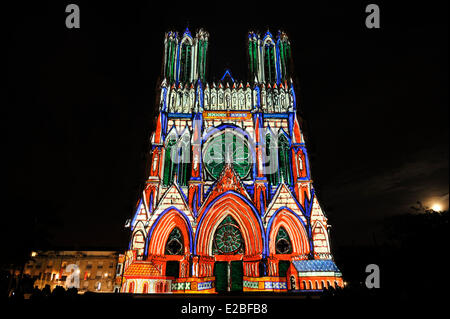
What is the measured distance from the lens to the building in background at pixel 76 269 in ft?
146

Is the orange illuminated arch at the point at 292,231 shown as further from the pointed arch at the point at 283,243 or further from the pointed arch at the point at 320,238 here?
the pointed arch at the point at 320,238

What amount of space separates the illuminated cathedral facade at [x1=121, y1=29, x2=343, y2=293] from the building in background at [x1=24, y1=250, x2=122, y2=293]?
30.2 m

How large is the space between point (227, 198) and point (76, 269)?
37.0 meters

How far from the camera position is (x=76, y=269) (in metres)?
44.8

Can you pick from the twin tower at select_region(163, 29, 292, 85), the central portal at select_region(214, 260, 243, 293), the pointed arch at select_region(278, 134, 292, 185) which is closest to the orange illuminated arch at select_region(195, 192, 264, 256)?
the central portal at select_region(214, 260, 243, 293)

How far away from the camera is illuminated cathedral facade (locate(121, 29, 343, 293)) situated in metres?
19.1

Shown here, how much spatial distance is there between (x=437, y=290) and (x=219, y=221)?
15.2 m

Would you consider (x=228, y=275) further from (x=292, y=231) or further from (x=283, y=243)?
(x=292, y=231)

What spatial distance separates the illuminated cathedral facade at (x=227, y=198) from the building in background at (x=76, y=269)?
99.1ft

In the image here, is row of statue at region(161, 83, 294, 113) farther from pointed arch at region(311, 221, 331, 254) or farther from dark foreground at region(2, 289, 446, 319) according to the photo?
dark foreground at region(2, 289, 446, 319)
